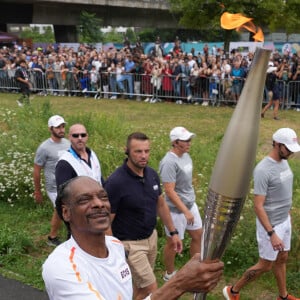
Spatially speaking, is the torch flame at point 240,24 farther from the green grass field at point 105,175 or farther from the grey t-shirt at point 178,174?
the green grass field at point 105,175

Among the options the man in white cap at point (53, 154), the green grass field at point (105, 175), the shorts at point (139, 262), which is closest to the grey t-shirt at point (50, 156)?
the man in white cap at point (53, 154)

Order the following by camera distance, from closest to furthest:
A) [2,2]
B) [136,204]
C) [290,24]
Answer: [136,204], [290,24], [2,2]

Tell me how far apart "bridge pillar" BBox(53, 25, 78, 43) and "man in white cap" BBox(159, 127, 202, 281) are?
41.3 m

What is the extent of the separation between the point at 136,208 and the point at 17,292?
190cm

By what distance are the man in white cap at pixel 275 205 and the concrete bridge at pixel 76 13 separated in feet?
113

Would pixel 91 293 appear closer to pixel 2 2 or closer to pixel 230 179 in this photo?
pixel 230 179

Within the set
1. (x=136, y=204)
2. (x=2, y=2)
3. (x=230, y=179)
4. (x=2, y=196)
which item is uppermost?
(x=2, y=2)

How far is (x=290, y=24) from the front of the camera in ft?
70.3

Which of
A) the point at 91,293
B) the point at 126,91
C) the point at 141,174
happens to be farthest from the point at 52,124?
the point at 126,91

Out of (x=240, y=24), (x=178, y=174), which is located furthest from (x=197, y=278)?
(x=178, y=174)

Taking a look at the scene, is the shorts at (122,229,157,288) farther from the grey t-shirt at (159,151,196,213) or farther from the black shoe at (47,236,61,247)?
the black shoe at (47,236,61,247)

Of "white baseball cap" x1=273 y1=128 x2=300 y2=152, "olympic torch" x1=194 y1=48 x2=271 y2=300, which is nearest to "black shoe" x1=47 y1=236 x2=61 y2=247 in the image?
"white baseball cap" x1=273 y1=128 x2=300 y2=152

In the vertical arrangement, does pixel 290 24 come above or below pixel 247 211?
above

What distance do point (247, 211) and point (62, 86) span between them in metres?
14.5
